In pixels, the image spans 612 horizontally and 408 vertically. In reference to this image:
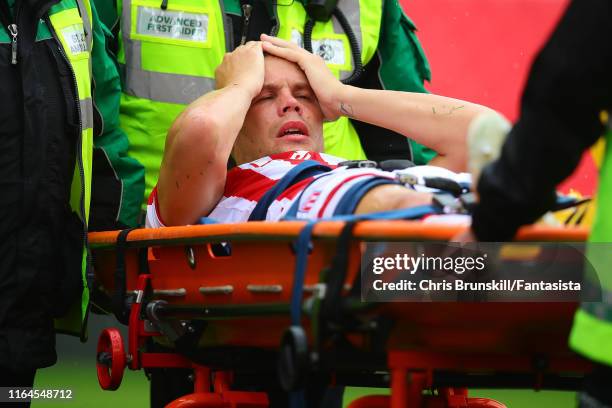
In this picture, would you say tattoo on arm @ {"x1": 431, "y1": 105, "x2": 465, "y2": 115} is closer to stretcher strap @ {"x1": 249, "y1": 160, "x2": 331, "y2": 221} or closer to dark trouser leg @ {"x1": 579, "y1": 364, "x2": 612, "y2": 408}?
stretcher strap @ {"x1": 249, "y1": 160, "x2": 331, "y2": 221}

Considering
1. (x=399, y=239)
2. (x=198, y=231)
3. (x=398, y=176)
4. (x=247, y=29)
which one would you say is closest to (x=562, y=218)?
(x=398, y=176)

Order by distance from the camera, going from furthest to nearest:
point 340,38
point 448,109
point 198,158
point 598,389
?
point 340,38
point 448,109
point 198,158
point 598,389

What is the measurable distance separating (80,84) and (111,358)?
76 cm

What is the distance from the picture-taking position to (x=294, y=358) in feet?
5.72

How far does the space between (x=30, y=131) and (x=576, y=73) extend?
5.88ft

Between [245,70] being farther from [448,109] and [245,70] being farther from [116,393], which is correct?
[116,393]

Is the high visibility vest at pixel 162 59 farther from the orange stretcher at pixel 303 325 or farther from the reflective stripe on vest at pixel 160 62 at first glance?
the orange stretcher at pixel 303 325

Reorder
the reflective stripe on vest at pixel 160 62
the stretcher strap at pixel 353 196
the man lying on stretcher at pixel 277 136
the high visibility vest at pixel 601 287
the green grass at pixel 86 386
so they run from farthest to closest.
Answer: the green grass at pixel 86 386 < the reflective stripe on vest at pixel 160 62 < the man lying on stretcher at pixel 277 136 < the stretcher strap at pixel 353 196 < the high visibility vest at pixel 601 287

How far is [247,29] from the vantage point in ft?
11.3

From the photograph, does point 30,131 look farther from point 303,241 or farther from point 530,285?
point 530,285

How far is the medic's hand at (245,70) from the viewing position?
112 inches

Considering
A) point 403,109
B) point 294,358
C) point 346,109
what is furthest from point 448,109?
point 294,358

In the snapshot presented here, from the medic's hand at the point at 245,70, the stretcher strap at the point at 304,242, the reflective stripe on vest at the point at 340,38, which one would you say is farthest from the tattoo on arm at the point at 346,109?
the stretcher strap at the point at 304,242

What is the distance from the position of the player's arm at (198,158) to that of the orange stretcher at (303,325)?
0.42 feet
